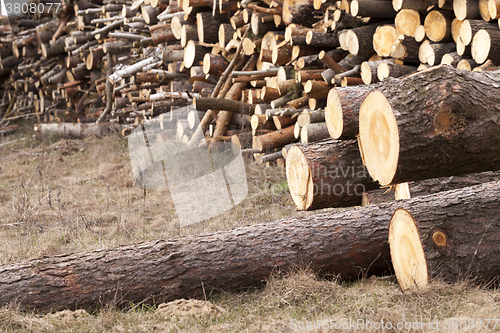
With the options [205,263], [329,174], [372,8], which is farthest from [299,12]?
[205,263]

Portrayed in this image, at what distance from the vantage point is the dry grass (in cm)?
249

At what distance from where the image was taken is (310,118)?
223 inches

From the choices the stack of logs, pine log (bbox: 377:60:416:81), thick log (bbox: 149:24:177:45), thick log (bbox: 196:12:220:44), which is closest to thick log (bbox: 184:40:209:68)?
the stack of logs

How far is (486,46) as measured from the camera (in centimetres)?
413

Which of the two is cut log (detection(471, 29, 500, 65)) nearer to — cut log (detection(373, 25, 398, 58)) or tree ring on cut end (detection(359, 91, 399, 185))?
cut log (detection(373, 25, 398, 58))

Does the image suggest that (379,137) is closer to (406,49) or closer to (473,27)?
(473,27)

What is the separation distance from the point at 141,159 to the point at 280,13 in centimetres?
287

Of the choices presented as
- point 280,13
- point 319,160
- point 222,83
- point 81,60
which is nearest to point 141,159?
point 222,83

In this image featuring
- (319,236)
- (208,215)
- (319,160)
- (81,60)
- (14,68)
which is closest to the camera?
(319,236)

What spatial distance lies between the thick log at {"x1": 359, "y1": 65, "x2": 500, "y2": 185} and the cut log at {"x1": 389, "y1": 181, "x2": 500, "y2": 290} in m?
0.36

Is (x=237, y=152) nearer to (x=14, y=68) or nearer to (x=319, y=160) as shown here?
(x=319, y=160)

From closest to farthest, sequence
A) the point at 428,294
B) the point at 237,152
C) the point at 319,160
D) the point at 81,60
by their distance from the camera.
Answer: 1. the point at 428,294
2. the point at 319,160
3. the point at 237,152
4. the point at 81,60

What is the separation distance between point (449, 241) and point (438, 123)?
822 millimetres

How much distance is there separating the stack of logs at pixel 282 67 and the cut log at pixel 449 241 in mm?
341
